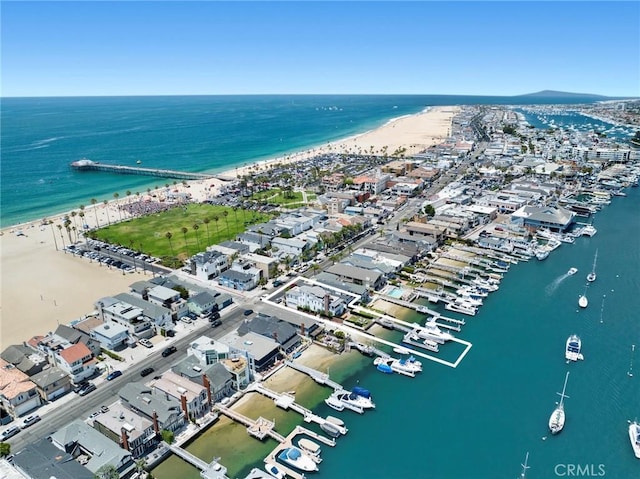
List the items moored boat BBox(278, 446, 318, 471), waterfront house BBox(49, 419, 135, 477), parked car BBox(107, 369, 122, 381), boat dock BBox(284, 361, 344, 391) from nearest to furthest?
1. waterfront house BBox(49, 419, 135, 477)
2. moored boat BBox(278, 446, 318, 471)
3. boat dock BBox(284, 361, 344, 391)
4. parked car BBox(107, 369, 122, 381)

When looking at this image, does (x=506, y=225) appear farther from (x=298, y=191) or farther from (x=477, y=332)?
(x=298, y=191)

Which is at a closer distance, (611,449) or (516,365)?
(611,449)

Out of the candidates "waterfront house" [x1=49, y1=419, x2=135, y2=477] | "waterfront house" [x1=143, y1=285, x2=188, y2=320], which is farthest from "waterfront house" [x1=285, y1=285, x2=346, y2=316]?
"waterfront house" [x1=49, y1=419, x2=135, y2=477]

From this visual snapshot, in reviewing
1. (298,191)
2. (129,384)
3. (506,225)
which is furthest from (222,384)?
(298,191)

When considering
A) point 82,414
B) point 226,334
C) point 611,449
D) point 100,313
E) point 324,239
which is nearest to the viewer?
point 611,449

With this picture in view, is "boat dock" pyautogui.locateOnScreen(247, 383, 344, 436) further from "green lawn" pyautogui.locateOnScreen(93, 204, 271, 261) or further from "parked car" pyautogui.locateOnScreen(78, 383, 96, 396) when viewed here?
"green lawn" pyautogui.locateOnScreen(93, 204, 271, 261)

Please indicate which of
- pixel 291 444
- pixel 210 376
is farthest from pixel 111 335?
pixel 291 444

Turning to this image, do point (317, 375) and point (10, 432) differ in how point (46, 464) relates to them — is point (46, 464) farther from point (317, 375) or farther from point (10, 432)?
point (317, 375)
